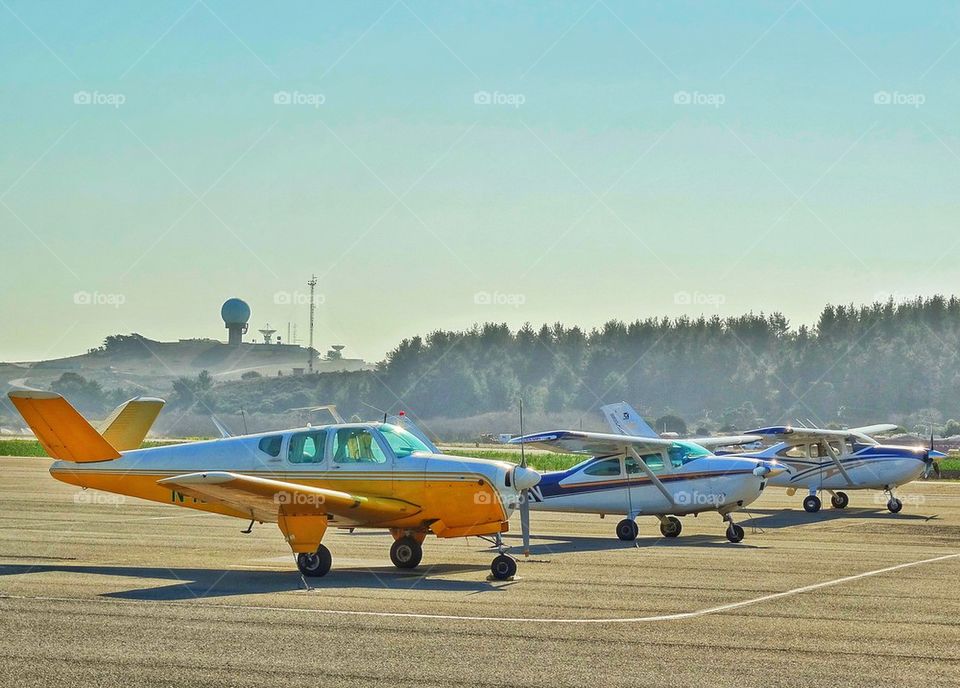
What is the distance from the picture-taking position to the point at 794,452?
33688mm

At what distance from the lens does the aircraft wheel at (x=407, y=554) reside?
1645cm

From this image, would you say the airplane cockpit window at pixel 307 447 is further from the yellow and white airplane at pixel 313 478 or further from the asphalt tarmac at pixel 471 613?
the asphalt tarmac at pixel 471 613

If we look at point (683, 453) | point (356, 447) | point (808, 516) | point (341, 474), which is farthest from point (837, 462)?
point (341, 474)

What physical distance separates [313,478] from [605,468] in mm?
8815

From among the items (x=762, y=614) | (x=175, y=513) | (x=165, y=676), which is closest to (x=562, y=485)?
(x=175, y=513)

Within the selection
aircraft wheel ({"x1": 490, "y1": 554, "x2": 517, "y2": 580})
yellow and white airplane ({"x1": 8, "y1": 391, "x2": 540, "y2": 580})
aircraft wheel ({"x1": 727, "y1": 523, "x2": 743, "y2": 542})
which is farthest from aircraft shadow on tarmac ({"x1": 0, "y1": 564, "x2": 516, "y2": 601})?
aircraft wheel ({"x1": 727, "y1": 523, "x2": 743, "y2": 542})

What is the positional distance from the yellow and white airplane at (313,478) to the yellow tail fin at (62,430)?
0.05 feet

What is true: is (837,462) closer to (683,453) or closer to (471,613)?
(683,453)

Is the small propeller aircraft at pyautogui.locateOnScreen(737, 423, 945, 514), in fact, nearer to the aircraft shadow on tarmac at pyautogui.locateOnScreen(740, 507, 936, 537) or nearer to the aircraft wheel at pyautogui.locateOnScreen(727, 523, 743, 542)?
the aircraft shadow on tarmac at pyautogui.locateOnScreen(740, 507, 936, 537)

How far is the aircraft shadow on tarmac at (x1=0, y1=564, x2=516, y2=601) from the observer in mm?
13545

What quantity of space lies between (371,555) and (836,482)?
1892cm

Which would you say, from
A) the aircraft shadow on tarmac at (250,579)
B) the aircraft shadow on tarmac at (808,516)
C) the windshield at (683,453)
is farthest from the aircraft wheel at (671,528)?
the aircraft shadow on tarmac at (250,579)

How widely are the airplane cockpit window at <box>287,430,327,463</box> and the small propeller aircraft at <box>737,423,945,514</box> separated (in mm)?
18584

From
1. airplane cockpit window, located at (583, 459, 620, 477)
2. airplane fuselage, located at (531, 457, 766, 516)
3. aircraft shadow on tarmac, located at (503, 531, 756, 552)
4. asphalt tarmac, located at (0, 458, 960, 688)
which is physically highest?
airplane cockpit window, located at (583, 459, 620, 477)
